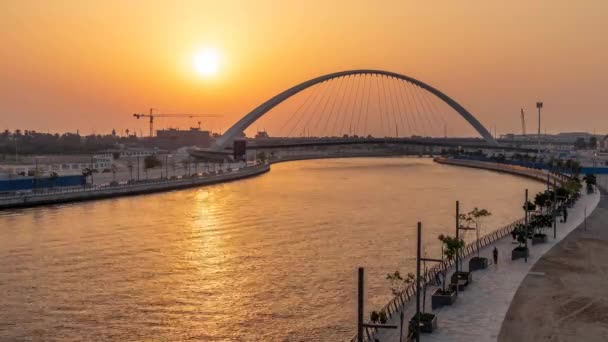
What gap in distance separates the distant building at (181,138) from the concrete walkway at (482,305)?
161984 mm

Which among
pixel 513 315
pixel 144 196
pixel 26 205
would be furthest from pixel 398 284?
pixel 144 196

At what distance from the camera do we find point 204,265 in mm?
19953

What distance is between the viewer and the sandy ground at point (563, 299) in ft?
38.3

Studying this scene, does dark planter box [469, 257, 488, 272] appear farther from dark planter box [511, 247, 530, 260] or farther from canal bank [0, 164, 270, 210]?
canal bank [0, 164, 270, 210]

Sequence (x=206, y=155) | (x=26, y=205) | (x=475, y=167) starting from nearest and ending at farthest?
1. (x=26, y=205)
2. (x=206, y=155)
3. (x=475, y=167)

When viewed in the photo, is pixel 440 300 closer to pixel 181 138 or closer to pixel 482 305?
pixel 482 305

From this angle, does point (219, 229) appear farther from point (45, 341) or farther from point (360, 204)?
point (45, 341)

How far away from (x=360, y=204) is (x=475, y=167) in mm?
61075

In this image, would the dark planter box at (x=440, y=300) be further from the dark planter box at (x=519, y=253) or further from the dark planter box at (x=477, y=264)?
the dark planter box at (x=519, y=253)

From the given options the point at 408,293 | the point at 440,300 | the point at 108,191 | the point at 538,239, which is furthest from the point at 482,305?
the point at 108,191

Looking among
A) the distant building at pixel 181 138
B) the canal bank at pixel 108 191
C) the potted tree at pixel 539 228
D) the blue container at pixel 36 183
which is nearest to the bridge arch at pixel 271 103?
the canal bank at pixel 108 191

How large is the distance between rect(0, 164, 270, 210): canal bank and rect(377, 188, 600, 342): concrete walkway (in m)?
28.3

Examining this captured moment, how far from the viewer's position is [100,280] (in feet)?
57.7

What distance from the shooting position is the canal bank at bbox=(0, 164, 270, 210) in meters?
36.5
